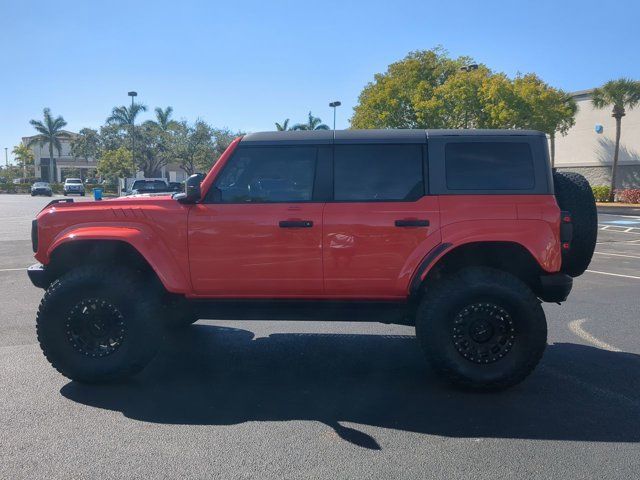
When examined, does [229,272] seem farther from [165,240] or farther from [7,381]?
[7,381]

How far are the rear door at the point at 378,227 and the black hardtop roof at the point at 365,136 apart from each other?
0.16 metres

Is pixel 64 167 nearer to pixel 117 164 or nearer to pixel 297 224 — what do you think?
pixel 117 164

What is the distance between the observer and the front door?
486 centimetres

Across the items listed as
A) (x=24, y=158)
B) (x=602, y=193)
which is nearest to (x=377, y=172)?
(x=602, y=193)

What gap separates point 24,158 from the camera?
97438mm

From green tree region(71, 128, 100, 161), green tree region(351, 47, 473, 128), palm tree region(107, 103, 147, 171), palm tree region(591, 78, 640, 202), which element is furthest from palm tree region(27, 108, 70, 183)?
palm tree region(591, 78, 640, 202)

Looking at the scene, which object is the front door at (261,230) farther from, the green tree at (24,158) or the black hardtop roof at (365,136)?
the green tree at (24,158)

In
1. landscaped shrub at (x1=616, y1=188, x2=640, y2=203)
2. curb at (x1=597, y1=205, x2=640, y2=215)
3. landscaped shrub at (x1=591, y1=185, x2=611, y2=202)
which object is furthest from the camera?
landscaped shrub at (x1=591, y1=185, x2=611, y2=202)

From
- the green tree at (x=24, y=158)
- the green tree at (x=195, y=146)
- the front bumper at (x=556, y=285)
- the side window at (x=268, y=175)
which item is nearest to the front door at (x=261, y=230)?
the side window at (x=268, y=175)

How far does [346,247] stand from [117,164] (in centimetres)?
5986

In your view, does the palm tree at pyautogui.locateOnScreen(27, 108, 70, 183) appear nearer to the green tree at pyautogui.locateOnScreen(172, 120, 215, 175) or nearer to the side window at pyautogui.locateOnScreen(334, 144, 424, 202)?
the green tree at pyautogui.locateOnScreen(172, 120, 215, 175)

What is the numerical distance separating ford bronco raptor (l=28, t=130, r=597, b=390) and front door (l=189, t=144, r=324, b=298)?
0.04ft

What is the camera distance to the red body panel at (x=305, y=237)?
4.78 metres

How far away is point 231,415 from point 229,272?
1174mm
